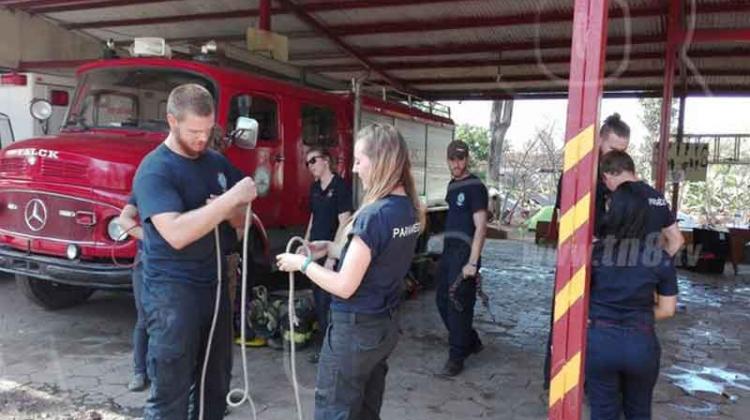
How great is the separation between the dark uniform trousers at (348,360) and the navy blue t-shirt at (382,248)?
5 cm

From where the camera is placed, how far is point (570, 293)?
240cm

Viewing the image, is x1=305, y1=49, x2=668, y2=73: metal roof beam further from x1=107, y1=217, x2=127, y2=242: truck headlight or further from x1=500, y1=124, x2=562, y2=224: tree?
x1=500, y1=124, x2=562, y2=224: tree

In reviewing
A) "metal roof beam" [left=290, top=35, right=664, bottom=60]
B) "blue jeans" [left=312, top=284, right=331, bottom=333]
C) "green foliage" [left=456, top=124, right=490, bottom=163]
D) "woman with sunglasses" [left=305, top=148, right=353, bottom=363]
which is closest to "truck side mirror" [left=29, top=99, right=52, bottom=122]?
"woman with sunglasses" [left=305, top=148, right=353, bottom=363]

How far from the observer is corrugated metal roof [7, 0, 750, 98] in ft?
28.5

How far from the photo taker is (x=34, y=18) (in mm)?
10539

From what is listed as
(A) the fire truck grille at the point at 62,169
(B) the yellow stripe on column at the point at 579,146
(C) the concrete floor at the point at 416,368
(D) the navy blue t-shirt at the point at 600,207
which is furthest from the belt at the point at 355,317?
(A) the fire truck grille at the point at 62,169

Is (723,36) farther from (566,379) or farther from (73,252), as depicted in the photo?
(73,252)

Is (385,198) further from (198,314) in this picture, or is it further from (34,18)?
(34,18)

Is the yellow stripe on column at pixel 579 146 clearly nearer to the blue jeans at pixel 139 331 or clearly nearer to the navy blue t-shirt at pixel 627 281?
the navy blue t-shirt at pixel 627 281

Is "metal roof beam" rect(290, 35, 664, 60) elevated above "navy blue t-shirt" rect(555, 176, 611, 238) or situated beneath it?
elevated above

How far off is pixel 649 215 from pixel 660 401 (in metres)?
2.19

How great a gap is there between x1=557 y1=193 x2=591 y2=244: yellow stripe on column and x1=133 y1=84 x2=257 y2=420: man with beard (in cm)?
120

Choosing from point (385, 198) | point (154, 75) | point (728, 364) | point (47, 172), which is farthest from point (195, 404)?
point (728, 364)

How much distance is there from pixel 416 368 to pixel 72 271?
8.89ft
